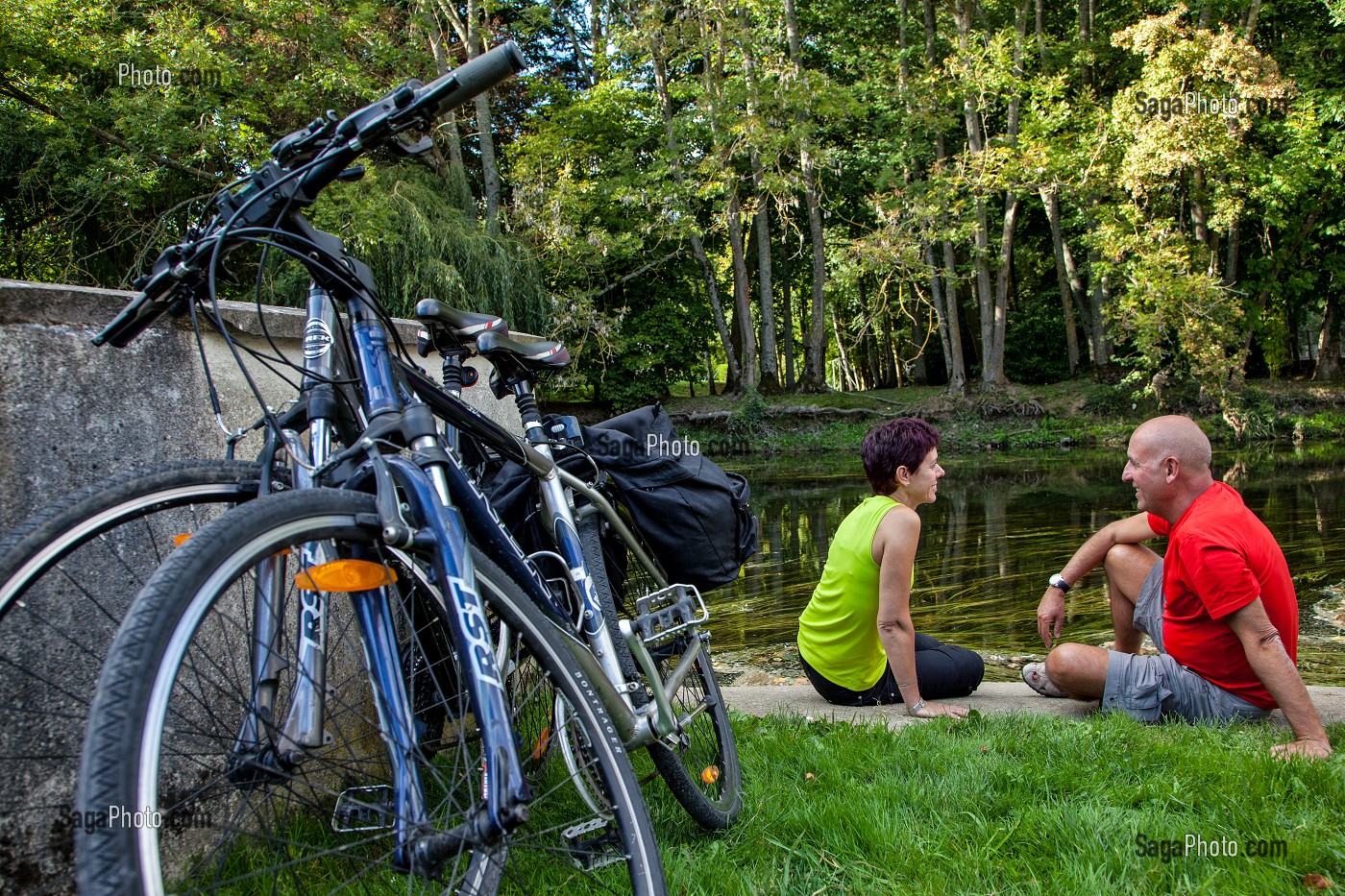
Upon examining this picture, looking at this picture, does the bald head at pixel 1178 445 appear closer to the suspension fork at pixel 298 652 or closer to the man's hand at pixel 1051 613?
the man's hand at pixel 1051 613

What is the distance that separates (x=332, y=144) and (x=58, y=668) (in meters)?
1.17

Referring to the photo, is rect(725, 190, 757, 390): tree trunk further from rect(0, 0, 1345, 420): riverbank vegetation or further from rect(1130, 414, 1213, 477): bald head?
rect(1130, 414, 1213, 477): bald head

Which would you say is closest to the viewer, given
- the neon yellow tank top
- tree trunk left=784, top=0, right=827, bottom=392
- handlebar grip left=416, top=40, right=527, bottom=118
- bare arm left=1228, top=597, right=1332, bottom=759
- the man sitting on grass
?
handlebar grip left=416, top=40, right=527, bottom=118

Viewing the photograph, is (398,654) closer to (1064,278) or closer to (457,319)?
(457,319)

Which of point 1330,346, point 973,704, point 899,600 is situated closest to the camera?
point 899,600

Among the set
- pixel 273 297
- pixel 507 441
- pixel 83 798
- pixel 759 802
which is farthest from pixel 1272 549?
pixel 273 297

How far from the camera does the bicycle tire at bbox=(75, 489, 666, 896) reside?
1.13 metres

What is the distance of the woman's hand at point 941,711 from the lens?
12.5 feet

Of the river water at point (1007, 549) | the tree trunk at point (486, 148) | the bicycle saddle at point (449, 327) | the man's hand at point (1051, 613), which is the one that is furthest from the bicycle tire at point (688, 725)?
the tree trunk at point (486, 148)

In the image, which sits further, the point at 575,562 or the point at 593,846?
the point at 575,562

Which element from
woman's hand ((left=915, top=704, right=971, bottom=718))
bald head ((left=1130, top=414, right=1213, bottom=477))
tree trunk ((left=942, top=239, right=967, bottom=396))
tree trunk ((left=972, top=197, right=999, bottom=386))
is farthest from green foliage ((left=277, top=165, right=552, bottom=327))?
bald head ((left=1130, top=414, right=1213, bottom=477))

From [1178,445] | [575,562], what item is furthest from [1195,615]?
[575,562]

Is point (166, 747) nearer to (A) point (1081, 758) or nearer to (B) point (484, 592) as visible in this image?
(B) point (484, 592)

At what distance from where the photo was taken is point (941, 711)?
3.88m
